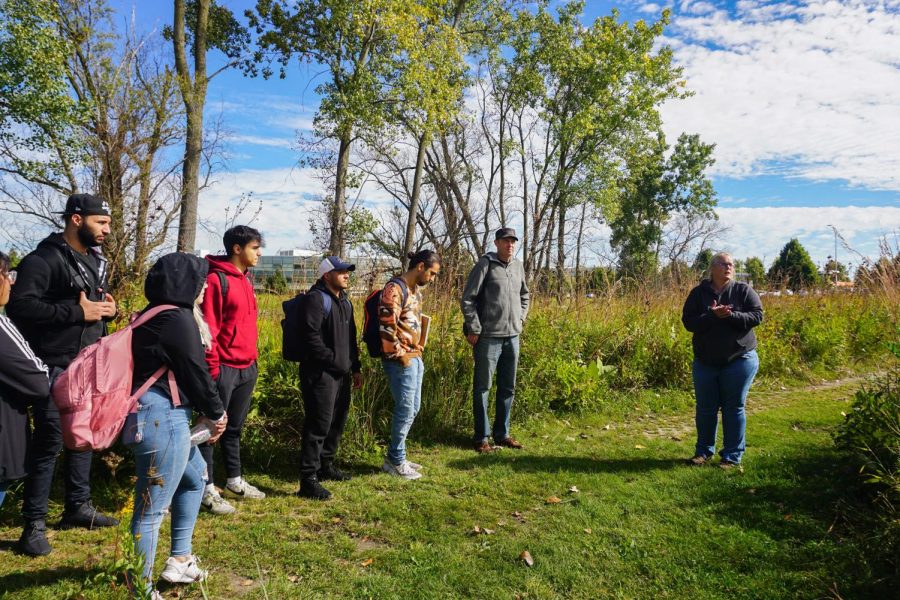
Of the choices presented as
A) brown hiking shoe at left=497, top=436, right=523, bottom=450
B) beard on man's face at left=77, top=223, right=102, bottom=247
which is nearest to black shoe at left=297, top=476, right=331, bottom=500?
brown hiking shoe at left=497, top=436, right=523, bottom=450

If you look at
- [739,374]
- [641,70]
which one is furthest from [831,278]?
[641,70]

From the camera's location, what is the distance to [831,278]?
12367 mm

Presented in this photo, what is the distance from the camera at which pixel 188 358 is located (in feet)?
8.65

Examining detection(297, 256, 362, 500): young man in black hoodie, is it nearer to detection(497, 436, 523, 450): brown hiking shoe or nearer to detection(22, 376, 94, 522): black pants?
detection(22, 376, 94, 522): black pants

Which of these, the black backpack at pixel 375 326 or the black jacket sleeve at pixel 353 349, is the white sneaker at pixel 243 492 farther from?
the black backpack at pixel 375 326

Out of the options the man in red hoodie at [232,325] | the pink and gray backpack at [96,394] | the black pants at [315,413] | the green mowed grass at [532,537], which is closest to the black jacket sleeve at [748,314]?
the green mowed grass at [532,537]

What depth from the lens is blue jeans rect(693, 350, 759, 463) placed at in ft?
16.3

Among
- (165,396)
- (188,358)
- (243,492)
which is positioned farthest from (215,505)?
(188,358)

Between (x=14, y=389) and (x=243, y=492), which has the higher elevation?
(x=14, y=389)

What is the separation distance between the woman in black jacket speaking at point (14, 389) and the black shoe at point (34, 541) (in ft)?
2.60

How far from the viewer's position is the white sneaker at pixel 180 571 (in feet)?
9.43

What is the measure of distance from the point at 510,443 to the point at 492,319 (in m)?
1.40

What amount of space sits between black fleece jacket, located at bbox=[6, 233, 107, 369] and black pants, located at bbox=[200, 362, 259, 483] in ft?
3.08

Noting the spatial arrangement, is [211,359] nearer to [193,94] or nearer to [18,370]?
[18,370]
